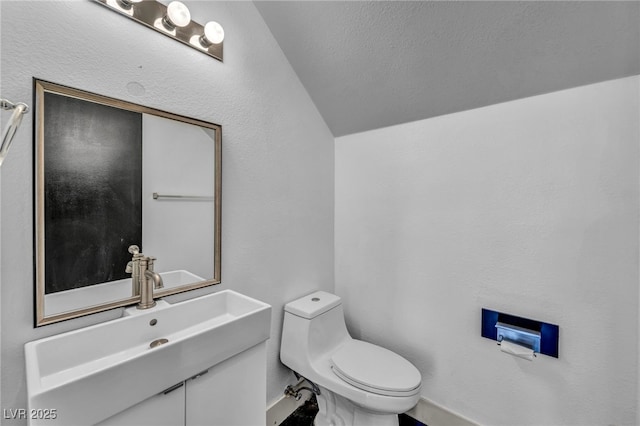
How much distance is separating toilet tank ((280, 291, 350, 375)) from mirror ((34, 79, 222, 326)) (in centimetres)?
54

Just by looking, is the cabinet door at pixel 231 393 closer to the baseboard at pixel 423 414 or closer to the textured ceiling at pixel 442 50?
the baseboard at pixel 423 414

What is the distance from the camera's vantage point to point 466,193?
1.48 metres

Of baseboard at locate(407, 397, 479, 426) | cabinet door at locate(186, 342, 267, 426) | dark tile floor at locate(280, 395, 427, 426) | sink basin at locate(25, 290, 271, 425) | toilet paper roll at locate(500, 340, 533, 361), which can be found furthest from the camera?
dark tile floor at locate(280, 395, 427, 426)

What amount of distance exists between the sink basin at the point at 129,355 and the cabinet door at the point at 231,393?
6cm

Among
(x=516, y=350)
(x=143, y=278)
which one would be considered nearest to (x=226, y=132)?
(x=143, y=278)

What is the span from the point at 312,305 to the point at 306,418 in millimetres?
716

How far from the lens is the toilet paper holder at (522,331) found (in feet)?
4.11

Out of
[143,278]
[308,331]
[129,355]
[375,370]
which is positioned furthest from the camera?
[308,331]

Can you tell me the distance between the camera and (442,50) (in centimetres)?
131

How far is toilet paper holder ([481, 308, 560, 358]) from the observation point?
1.25 metres

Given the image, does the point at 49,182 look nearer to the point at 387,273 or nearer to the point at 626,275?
the point at 387,273

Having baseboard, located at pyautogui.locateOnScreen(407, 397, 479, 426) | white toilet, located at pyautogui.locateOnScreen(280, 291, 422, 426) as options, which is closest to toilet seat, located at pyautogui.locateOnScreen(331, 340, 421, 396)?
Answer: white toilet, located at pyautogui.locateOnScreen(280, 291, 422, 426)

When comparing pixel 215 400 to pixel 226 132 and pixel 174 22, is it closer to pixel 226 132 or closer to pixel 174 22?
pixel 226 132

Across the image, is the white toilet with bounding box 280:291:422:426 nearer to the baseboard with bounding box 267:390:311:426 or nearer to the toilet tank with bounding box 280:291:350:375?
the toilet tank with bounding box 280:291:350:375
